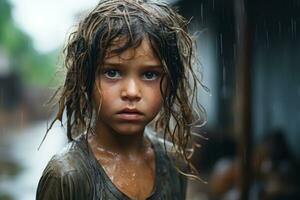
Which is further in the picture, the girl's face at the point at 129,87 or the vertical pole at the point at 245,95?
the vertical pole at the point at 245,95

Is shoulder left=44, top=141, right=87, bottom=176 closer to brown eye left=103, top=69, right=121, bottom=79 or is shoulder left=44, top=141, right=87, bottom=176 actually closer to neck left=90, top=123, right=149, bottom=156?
neck left=90, top=123, right=149, bottom=156

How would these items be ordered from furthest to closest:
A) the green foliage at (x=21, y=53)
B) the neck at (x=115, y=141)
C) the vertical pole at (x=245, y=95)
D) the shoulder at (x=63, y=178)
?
1. the green foliage at (x=21, y=53)
2. the vertical pole at (x=245, y=95)
3. the neck at (x=115, y=141)
4. the shoulder at (x=63, y=178)

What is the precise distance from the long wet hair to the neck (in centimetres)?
5

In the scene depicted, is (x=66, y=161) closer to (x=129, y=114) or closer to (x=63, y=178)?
(x=63, y=178)

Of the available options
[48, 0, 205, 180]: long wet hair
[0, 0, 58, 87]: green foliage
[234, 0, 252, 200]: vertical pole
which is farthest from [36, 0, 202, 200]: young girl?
[0, 0, 58, 87]: green foliage

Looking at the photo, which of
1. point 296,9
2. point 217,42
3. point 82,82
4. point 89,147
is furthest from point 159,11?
point 217,42

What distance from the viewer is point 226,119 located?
424 inches

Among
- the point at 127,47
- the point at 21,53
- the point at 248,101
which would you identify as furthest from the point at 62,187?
the point at 21,53

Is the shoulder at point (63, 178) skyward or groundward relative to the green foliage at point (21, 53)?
groundward

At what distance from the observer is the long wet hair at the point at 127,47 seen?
2.06m

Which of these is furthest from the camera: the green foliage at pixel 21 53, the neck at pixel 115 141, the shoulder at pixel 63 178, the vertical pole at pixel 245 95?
the green foliage at pixel 21 53

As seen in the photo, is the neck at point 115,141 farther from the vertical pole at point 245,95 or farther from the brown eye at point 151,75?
the vertical pole at point 245,95

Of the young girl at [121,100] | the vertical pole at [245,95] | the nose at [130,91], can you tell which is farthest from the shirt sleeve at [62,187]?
the vertical pole at [245,95]

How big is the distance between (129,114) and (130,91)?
0.08 m
